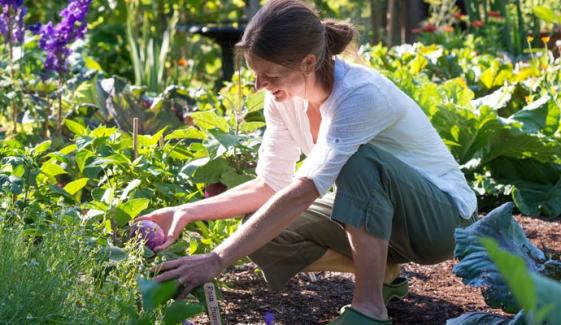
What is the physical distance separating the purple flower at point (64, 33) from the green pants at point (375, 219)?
5.35ft

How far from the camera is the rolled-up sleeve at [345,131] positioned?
88.1 inches

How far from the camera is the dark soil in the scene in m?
2.66

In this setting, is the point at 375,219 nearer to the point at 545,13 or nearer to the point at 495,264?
the point at 495,264

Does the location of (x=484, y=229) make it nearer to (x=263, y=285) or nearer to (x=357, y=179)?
(x=357, y=179)

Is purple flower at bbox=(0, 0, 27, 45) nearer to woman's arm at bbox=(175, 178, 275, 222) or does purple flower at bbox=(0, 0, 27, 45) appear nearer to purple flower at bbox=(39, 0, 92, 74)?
purple flower at bbox=(39, 0, 92, 74)

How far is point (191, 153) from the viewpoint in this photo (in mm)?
3035

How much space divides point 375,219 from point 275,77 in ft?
1.39

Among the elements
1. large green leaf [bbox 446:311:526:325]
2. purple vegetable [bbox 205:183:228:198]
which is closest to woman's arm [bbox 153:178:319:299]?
large green leaf [bbox 446:311:526:325]

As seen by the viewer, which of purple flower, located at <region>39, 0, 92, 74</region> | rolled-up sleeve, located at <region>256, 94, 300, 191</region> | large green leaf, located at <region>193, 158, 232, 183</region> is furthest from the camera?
purple flower, located at <region>39, 0, 92, 74</region>

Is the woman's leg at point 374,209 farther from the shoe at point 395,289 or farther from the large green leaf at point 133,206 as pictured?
the large green leaf at point 133,206

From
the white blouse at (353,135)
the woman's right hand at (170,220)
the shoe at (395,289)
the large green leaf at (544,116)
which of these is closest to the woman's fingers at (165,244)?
the woman's right hand at (170,220)


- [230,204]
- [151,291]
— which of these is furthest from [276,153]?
[151,291]

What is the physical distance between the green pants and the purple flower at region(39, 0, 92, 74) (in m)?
1.63

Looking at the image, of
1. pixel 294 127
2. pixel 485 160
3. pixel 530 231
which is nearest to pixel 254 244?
pixel 294 127
